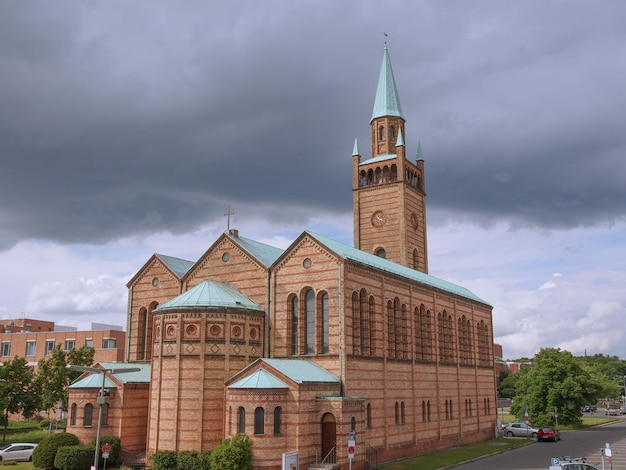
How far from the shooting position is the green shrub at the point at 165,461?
33844mm

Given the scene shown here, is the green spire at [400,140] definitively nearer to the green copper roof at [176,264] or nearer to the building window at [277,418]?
the green copper roof at [176,264]

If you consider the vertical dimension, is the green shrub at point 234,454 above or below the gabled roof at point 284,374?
below

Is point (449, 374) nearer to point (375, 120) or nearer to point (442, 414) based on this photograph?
point (442, 414)

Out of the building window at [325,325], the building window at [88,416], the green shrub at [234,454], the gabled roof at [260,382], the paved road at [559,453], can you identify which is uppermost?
the building window at [325,325]

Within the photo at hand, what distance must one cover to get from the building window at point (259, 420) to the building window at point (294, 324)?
21.4 ft

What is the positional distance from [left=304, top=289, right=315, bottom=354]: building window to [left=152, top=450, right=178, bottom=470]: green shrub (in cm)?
975

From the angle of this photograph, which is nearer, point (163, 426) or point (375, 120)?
point (163, 426)

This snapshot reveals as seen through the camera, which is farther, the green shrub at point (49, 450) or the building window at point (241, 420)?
the green shrub at point (49, 450)

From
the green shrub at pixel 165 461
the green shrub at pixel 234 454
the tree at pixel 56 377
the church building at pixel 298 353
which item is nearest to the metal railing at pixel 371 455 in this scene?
the church building at pixel 298 353

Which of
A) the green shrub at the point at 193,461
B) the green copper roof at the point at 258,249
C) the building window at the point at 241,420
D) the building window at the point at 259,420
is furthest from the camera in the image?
the green copper roof at the point at 258,249

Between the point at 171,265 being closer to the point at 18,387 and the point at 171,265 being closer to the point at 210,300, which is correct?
the point at 210,300

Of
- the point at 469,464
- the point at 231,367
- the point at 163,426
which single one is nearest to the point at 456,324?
the point at 469,464

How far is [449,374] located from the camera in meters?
51.8

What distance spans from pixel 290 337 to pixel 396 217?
24.6 meters
